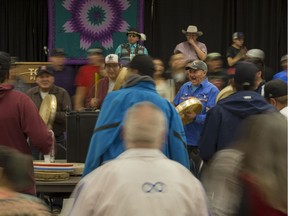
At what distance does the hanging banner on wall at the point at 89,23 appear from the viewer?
14031mm

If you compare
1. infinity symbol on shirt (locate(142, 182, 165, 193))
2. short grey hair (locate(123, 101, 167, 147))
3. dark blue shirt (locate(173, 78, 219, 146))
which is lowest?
dark blue shirt (locate(173, 78, 219, 146))

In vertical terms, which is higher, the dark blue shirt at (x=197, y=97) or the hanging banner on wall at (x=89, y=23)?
the hanging banner on wall at (x=89, y=23)

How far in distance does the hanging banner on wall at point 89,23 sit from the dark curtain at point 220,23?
1.80 feet

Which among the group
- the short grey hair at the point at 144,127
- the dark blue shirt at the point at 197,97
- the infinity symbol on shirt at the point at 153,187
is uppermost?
the short grey hair at the point at 144,127

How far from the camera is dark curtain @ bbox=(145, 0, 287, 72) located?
14227 mm

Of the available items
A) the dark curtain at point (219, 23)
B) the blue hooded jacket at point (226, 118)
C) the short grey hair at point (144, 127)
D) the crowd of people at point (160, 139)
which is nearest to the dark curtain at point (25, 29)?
the dark curtain at point (219, 23)

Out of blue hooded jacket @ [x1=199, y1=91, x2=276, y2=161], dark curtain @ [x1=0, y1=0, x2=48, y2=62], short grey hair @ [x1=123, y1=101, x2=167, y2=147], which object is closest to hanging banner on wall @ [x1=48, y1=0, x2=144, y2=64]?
dark curtain @ [x1=0, y1=0, x2=48, y2=62]

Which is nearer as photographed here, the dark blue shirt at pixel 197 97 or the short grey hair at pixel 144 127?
the short grey hair at pixel 144 127

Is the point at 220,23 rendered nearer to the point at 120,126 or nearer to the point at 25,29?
the point at 25,29

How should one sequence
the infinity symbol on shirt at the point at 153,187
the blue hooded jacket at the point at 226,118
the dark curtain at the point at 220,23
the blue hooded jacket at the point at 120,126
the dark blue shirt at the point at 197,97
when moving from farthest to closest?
1. the dark curtain at the point at 220,23
2. the dark blue shirt at the point at 197,97
3. the blue hooded jacket at the point at 226,118
4. the blue hooded jacket at the point at 120,126
5. the infinity symbol on shirt at the point at 153,187

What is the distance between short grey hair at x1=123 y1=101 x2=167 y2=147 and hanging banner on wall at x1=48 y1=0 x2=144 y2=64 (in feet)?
35.5

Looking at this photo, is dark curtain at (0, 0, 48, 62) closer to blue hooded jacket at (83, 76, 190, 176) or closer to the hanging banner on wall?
the hanging banner on wall

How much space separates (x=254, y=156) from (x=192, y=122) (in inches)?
178

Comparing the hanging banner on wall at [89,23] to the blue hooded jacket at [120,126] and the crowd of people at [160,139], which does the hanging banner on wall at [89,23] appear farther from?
the blue hooded jacket at [120,126]
